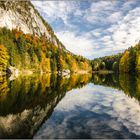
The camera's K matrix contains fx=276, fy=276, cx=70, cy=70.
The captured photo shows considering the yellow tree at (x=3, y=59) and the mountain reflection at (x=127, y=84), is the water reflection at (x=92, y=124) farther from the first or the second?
the yellow tree at (x=3, y=59)

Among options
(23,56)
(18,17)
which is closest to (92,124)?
(23,56)

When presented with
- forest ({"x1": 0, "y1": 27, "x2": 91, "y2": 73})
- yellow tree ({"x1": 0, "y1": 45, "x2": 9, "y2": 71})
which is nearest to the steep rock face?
forest ({"x1": 0, "y1": 27, "x2": 91, "y2": 73})

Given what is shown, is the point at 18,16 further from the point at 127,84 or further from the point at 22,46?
the point at 127,84

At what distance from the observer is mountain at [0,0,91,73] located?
91812 millimetres

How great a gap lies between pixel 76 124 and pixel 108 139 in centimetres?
364

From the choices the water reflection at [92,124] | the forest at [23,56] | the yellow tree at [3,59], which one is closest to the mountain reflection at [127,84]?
the water reflection at [92,124]

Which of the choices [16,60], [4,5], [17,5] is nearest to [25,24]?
[17,5]

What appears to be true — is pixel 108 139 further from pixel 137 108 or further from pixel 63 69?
pixel 63 69

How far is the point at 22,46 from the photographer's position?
4304 inches

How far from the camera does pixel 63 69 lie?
460ft

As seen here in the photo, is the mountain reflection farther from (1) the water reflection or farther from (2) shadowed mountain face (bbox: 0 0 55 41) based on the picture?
(2) shadowed mountain face (bbox: 0 0 55 41)

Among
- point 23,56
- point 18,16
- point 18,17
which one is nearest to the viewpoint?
point 23,56

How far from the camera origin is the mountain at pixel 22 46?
301 feet

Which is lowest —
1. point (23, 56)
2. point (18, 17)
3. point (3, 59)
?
point (3, 59)
